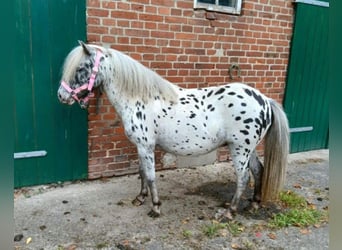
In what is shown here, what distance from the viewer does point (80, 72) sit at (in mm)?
2551

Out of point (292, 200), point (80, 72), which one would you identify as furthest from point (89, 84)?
point (292, 200)

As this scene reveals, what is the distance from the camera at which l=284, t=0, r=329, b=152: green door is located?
4480 mm

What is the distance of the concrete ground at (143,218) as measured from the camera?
8.13 ft

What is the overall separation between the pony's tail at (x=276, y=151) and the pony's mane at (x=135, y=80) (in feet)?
3.04

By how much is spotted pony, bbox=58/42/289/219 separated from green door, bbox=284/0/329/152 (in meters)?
2.09

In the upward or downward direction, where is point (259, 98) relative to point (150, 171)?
upward

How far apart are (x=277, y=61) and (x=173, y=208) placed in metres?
2.67

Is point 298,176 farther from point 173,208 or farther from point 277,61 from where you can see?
point 173,208

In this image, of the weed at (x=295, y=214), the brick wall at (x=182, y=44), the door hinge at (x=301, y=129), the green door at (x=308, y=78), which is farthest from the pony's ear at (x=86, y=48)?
the door hinge at (x=301, y=129)

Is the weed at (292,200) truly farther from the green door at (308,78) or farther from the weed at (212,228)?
the green door at (308,78)

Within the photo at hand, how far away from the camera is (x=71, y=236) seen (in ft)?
8.22

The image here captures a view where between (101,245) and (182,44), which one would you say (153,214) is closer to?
(101,245)

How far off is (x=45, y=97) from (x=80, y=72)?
2.71 feet

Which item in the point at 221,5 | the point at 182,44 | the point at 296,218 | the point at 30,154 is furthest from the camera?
the point at 221,5
